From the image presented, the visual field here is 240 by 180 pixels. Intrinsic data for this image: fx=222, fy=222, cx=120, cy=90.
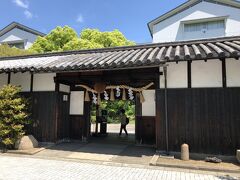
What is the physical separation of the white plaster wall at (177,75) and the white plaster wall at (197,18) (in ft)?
55.7

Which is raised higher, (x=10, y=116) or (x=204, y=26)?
(x=204, y=26)

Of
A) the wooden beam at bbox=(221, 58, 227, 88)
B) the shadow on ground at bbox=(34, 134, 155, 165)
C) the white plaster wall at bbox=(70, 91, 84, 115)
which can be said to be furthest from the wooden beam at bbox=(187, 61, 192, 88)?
the white plaster wall at bbox=(70, 91, 84, 115)

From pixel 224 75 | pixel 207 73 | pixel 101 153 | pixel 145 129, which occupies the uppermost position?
pixel 207 73

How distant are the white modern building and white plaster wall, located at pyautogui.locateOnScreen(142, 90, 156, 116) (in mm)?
26371

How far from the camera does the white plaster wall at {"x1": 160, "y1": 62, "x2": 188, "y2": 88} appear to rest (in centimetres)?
880

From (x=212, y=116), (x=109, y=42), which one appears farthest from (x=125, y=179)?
(x=109, y=42)

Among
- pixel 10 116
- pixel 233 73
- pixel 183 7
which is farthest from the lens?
pixel 183 7

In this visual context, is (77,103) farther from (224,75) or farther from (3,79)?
(224,75)

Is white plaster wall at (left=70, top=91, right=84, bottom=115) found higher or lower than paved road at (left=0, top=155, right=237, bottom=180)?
higher

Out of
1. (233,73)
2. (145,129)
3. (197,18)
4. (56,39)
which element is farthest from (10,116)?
(197,18)

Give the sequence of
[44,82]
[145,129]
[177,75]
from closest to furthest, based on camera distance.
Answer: [177,75]
[145,129]
[44,82]

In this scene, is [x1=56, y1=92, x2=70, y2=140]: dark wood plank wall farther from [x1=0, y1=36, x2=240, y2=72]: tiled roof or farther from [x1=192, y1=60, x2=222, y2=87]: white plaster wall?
[x1=192, y1=60, x2=222, y2=87]: white plaster wall

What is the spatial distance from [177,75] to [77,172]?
518 centimetres

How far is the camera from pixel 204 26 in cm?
2419
